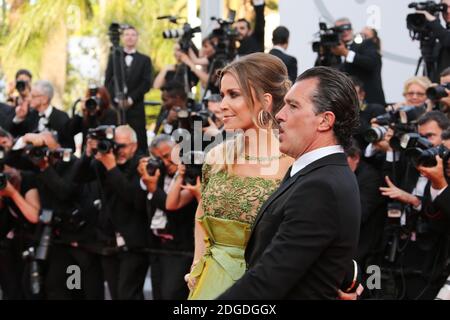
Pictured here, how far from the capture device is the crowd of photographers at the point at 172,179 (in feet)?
19.8

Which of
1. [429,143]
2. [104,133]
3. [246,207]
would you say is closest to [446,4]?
[429,143]

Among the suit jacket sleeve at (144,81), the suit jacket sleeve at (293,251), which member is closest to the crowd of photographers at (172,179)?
the suit jacket sleeve at (144,81)

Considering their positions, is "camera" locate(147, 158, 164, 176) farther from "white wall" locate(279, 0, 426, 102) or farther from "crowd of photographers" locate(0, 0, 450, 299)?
"white wall" locate(279, 0, 426, 102)

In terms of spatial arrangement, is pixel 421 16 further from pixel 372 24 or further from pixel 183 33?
pixel 183 33

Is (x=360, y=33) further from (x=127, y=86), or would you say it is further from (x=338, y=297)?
(x=338, y=297)

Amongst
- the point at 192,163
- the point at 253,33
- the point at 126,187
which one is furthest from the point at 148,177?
the point at 253,33

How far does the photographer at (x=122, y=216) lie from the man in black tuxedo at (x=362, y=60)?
76.5 inches

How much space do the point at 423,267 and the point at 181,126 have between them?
2.11m

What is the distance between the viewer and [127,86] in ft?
30.5

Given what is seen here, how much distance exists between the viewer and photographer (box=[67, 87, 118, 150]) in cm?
779

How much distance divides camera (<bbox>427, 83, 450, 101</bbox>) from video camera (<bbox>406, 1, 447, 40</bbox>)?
42.3 inches

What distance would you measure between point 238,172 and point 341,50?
389cm

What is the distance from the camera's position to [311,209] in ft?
8.30

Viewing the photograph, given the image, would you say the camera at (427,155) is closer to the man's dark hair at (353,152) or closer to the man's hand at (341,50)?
the man's dark hair at (353,152)
